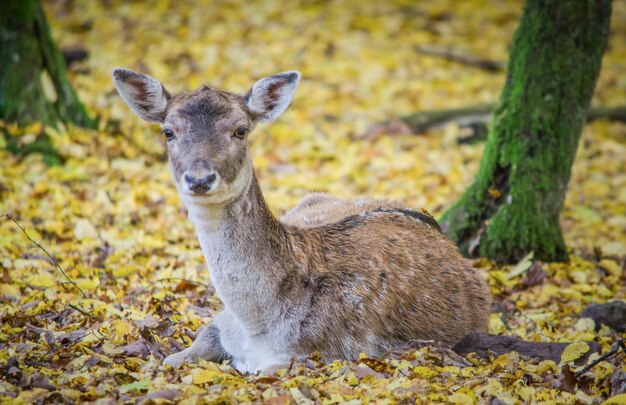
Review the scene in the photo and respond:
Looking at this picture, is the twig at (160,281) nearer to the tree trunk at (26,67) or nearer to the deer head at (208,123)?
the deer head at (208,123)

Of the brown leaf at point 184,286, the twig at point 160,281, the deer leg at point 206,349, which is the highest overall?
the twig at point 160,281

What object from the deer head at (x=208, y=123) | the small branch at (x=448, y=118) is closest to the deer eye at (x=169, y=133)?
the deer head at (x=208, y=123)

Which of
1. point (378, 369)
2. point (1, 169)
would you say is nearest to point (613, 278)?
point (378, 369)

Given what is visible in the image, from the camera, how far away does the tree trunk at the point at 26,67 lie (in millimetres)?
9390

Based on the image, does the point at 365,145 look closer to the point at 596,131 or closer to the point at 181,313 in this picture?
the point at 596,131

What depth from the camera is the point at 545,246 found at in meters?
7.59

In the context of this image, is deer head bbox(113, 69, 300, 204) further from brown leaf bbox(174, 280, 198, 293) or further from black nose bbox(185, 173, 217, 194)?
brown leaf bbox(174, 280, 198, 293)

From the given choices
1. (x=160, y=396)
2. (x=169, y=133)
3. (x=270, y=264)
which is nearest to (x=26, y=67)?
(x=169, y=133)

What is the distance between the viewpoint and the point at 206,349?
18.2 ft

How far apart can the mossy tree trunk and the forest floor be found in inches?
11.6

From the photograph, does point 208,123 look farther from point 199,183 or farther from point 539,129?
point 539,129

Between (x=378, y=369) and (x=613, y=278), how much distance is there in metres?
3.33

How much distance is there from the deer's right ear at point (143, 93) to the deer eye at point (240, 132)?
0.59 m

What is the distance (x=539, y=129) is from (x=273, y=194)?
3.19m
